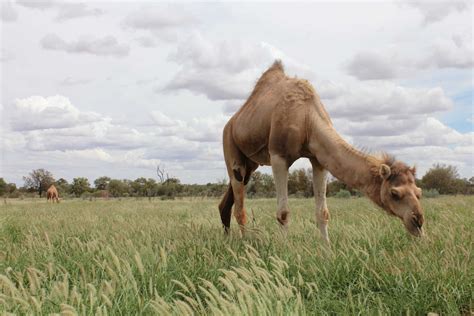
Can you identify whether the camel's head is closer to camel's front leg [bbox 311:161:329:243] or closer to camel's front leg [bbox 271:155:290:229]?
camel's front leg [bbox 311:161:329:243]

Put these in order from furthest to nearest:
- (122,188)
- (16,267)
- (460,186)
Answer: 1. (122,188)
2. (460,186)
3. (16,267)

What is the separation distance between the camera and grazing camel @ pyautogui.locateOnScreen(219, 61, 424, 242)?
6.53 metres

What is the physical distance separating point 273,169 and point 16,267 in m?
4.06

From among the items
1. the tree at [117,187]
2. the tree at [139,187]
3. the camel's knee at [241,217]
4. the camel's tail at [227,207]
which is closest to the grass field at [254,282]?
the camel's knee at [241,217]

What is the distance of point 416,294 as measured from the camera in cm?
443

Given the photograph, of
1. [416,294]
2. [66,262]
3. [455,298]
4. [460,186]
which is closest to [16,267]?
[66,262]

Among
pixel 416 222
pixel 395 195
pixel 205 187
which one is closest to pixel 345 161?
pixel 395 195

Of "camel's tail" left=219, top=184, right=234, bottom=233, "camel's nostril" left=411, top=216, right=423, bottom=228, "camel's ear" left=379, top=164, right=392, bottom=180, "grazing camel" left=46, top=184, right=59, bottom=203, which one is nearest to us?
"camel's nostril" left=411, top=216, right=423, bottom=228

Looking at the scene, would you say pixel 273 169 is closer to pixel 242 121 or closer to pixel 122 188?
pixel 242 121

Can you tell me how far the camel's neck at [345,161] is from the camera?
677cm

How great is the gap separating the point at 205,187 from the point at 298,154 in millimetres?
78260

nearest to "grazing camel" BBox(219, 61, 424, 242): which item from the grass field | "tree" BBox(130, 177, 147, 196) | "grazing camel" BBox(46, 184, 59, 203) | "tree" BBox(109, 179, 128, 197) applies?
the grass field

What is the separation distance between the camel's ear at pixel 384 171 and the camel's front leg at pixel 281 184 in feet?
5.69

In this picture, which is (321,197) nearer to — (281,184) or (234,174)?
(281,184)
